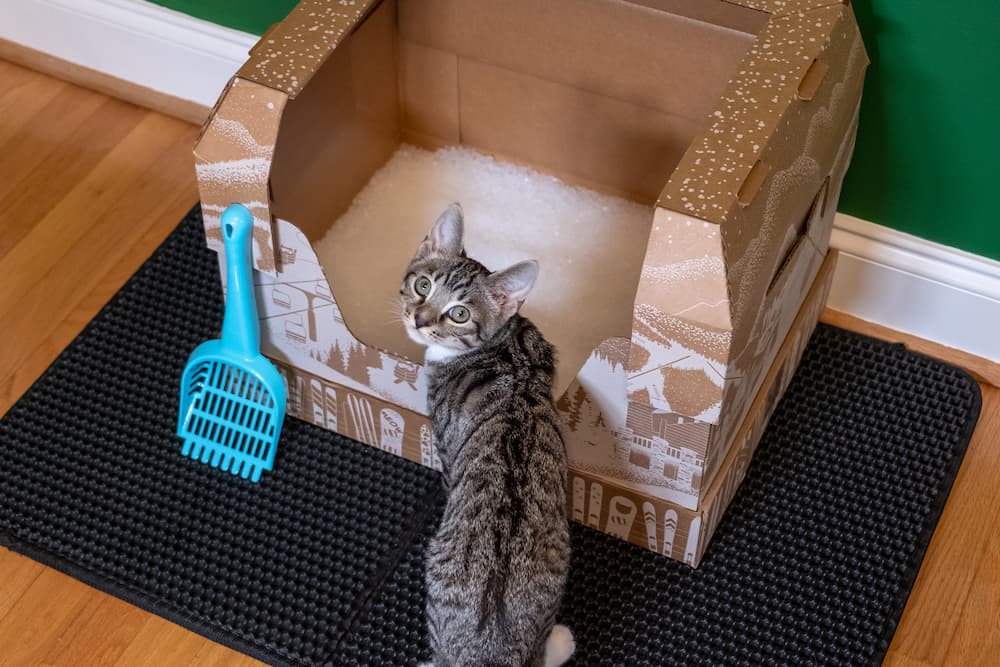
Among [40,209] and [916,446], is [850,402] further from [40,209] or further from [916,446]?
[40,209]

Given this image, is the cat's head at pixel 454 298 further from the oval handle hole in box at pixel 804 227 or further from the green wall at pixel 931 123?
the green wall at pixel 931 123

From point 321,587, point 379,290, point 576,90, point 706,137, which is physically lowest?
point 321,587

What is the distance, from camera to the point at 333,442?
1.69m

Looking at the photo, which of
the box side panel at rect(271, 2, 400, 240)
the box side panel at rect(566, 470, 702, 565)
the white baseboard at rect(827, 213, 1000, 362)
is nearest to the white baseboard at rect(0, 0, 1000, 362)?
the white baseboard at rect(827, 213, 1000, 362)

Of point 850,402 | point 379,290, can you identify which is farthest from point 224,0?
point 850,402

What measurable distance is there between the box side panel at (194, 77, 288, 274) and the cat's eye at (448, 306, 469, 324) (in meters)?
0.24

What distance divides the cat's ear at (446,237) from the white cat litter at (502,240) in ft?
0.70

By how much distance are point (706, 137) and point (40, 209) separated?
3.96 feet

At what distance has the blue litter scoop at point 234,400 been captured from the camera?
158 cm

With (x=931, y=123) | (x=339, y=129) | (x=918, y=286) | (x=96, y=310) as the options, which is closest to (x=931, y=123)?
(x=931, y=123)

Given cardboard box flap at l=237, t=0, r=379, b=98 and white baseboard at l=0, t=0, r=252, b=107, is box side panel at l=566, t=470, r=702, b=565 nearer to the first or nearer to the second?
cardboard box flap at l=237, t=0, r=379, b=98

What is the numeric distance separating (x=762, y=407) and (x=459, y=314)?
44 cm

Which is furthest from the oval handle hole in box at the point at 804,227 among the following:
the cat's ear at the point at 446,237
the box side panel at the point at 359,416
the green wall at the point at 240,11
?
the green wall at the point at 240,11

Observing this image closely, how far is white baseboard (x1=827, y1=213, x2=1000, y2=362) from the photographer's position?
1.74 metres
